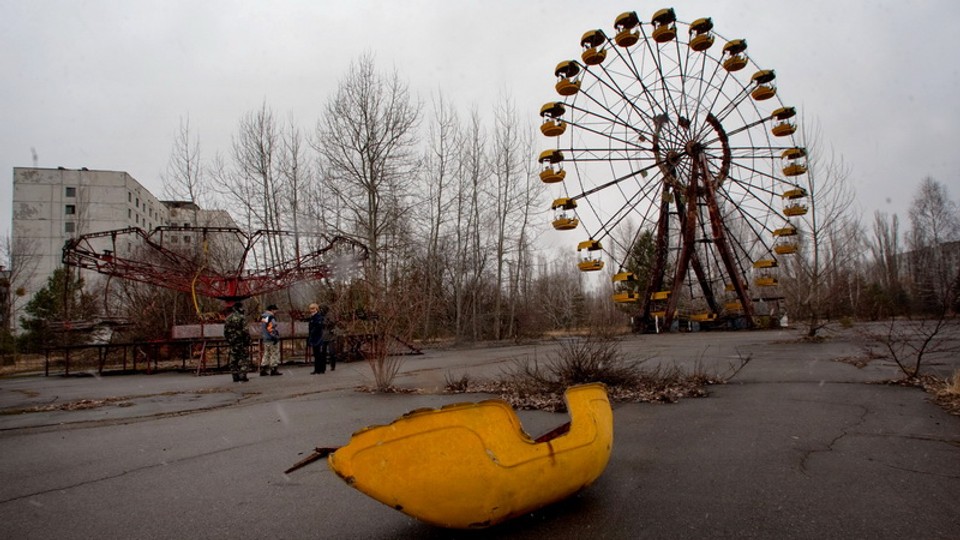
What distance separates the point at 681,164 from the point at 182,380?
85.0ft

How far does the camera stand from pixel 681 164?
29906 mm

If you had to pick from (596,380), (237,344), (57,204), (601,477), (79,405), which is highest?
(57,204)

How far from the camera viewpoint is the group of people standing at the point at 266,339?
12898mm

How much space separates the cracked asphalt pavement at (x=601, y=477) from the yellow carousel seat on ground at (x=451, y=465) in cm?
49

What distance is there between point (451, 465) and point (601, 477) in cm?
195

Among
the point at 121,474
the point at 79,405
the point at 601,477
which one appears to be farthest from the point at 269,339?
the point at 601,477

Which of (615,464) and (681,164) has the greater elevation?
(681,164)

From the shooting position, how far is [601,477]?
4188 mm

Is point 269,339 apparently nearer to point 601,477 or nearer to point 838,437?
point 601,477

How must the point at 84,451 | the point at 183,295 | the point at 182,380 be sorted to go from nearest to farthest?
1. the point at 84,451
2. the point at 182,380
3. the point at 183,295

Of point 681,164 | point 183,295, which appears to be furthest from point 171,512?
point 681,164

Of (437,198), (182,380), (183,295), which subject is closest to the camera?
(182,380)

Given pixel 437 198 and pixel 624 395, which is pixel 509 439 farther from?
pixel 437 198

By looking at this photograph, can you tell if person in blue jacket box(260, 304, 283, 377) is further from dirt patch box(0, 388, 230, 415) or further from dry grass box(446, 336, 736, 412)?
dry grass box(446, 336, 736, 412)
